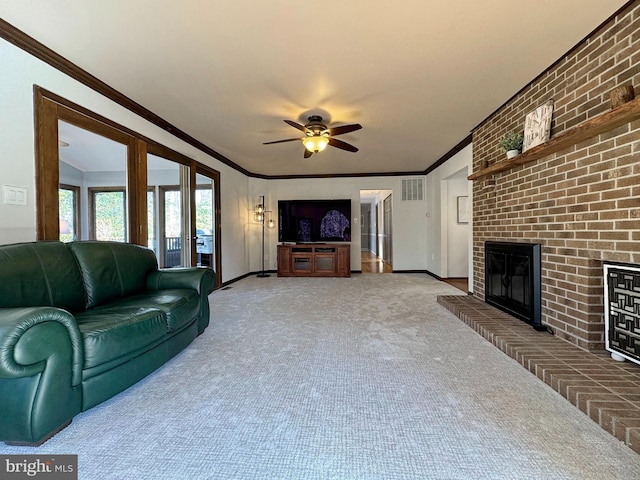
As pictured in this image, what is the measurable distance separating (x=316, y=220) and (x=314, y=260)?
953mm

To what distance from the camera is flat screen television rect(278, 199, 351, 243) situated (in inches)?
270

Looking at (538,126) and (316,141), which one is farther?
(316,141)

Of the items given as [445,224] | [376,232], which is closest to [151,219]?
[445,224]

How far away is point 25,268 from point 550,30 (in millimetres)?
3808

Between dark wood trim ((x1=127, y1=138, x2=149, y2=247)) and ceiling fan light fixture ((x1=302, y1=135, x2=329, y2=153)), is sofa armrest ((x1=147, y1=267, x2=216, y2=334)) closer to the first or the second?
dark wood trim ((x1=127, y1=138, x2=149, y2=247))

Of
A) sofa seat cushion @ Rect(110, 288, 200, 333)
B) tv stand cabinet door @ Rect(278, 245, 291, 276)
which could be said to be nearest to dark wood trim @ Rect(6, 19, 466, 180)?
sofa seat cushion @ Rect(110, 288, 200, 333)

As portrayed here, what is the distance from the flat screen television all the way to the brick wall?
13.3 feet

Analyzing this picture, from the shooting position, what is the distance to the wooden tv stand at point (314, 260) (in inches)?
257

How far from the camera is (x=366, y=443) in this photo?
4.50 feet

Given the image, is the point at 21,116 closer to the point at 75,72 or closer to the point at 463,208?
the point at 75,72

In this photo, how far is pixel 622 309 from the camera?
1942 mm

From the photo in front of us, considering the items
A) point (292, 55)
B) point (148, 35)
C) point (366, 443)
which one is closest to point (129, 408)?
point (366, 443)

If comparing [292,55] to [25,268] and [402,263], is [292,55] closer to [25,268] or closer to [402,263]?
[25,268]

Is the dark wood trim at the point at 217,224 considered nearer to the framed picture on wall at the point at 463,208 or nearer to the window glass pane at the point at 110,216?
the window glass pane at the point at 110,216
